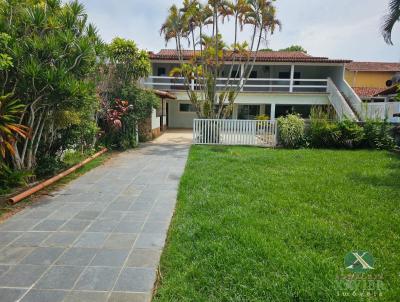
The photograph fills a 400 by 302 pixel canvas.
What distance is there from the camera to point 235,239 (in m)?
3.77

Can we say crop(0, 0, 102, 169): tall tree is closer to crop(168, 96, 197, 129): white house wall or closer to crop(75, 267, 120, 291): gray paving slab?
crop(75, 267, 120, 291): gray paving slab

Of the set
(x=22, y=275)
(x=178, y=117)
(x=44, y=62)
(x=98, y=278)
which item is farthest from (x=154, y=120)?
(x=98, y=278)

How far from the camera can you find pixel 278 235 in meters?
3.87

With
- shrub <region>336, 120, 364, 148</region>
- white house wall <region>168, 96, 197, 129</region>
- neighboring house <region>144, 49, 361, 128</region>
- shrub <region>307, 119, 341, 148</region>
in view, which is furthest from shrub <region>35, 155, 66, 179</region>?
white house wall <region>168, 96, 197, 129</region>

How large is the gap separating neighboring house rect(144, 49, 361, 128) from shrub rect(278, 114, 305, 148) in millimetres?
6570

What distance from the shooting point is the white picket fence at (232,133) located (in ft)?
44.5

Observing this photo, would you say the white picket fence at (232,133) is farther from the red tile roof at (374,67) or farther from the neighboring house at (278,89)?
the red tile roof at (374,67)

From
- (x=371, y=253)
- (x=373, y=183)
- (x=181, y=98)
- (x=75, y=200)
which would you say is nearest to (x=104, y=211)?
(x=75, y=200)

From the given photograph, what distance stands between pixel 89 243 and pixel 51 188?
315 centimetres

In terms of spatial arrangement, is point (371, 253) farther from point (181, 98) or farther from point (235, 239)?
point (181, 98)

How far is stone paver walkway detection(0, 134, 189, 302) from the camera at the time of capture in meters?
2.86

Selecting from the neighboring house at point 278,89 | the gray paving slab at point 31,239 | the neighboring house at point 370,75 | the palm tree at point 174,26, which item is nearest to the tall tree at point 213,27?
the palm tree at point 174,26

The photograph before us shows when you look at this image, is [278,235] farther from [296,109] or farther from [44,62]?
[296,109]

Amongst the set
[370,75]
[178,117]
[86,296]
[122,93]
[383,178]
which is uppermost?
[370,75]
